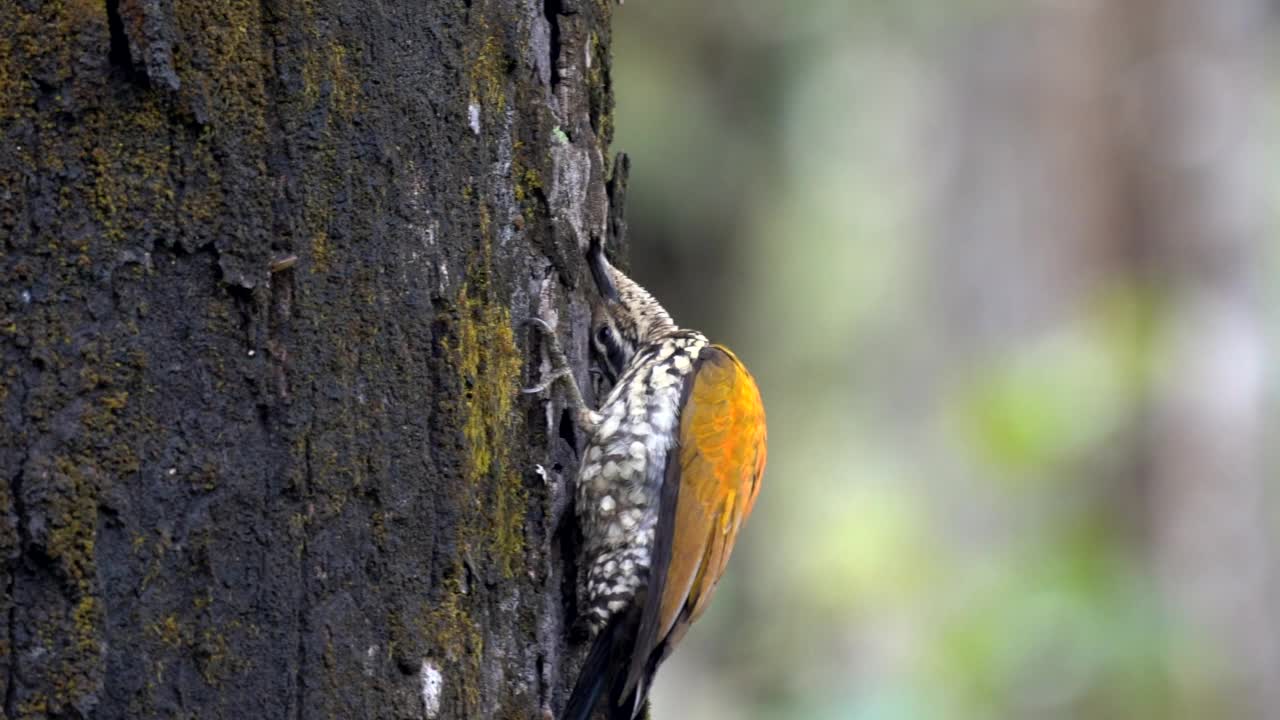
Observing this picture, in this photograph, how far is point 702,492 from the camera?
3445 mm

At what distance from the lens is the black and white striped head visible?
3264 mm

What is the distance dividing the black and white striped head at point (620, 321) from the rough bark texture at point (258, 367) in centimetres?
74

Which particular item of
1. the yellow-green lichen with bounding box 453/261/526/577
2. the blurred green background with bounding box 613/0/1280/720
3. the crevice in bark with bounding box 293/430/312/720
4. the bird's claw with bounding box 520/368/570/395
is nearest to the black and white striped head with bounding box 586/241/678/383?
the bird's claw with bounding box 520/368/570/395

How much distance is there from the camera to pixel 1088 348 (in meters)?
5.85

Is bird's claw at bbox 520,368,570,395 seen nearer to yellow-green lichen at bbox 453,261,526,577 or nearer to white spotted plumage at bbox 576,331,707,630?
yellow-green lichen at bbox 453,261,526,577

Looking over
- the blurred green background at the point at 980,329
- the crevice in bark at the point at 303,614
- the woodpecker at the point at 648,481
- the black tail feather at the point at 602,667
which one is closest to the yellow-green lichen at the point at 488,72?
the woodpecker at the point at 648,481

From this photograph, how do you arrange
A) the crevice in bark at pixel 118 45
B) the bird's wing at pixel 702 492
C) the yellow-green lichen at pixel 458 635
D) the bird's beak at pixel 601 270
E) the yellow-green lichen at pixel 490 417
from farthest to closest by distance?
the bird's wing at pixel 702 492 < the bird's beak at pixel 601 270 < the yellow-green lichen at pixel 490 417 < the yellow-green lichen at pixel 458 635 < the crevice in bark at pixel 118 45

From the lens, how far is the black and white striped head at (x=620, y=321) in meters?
3.26

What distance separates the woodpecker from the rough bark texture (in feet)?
1.20

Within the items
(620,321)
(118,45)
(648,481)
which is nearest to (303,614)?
(118,45)

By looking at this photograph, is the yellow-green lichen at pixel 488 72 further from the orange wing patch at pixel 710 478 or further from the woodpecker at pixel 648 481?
the orange wing patch at pixel 710 478

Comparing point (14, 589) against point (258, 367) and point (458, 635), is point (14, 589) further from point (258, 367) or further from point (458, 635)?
point (458, 635)

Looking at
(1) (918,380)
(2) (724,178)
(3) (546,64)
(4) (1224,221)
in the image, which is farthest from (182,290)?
(1) (918,380)

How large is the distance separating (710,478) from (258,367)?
1653mm
